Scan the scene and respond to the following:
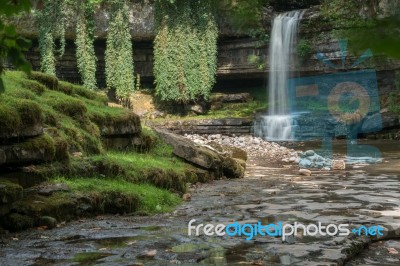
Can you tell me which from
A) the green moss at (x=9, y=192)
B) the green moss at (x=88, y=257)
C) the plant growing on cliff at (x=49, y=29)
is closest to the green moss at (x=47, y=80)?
the green moss at (x=9, y=192)

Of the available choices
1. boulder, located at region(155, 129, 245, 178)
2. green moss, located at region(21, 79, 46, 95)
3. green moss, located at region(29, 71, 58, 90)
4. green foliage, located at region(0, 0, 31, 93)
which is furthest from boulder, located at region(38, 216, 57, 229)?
boulder, located at region(155, 129, 245, 178)

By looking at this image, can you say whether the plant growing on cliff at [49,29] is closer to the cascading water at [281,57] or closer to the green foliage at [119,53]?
the green foliage at [119,53]

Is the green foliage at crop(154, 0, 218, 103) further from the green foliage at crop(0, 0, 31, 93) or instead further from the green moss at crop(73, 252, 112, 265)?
the green foliage at crop(0, 0, 31, 93)

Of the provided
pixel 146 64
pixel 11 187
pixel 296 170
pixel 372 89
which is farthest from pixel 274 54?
pixel 11 187

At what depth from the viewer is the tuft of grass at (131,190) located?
20.1 feet

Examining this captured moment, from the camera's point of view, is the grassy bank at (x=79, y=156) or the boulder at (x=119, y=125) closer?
the grassy bank at (x=79, y=156)

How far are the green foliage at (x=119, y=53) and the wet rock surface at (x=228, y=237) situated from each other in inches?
714

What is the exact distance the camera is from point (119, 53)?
25.9 metres

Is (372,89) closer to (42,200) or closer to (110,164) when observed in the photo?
(110,164)

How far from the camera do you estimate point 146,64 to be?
1140 inches

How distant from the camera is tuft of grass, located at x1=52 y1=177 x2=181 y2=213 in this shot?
6.13 m

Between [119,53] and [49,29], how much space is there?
362 centimetres

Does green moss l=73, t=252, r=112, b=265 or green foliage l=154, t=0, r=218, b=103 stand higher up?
green foliage l=154, t=0, r=218, b=103

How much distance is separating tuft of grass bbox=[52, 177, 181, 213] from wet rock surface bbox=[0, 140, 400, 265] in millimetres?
263
